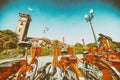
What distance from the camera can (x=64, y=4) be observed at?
2375 mm

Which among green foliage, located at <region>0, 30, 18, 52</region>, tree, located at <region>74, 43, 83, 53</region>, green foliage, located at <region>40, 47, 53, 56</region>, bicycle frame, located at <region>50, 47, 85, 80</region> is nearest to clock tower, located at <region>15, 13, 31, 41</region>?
green foliage, located at <region>0, 30, 18, 52</region>

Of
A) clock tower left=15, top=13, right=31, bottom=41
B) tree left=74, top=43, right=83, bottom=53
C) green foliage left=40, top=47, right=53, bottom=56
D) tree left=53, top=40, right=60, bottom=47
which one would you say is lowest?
green foliage left=40, top=47, right=53, bottom=56

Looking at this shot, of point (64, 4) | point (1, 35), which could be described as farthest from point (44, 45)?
point (64, 4)

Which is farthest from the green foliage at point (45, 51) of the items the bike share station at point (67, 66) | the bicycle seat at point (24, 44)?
the bicycle seat at point (24, 44)

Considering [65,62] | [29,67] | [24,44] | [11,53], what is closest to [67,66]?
[65,62]

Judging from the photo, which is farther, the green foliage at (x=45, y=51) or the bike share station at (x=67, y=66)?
the green foliage at (x=45, y=51)

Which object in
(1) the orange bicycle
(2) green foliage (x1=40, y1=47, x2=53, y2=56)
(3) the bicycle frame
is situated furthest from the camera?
(2) green foliage (x1=40, y1=47, x2=53, y2=56)

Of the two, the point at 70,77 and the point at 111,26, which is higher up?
the point at 111,26

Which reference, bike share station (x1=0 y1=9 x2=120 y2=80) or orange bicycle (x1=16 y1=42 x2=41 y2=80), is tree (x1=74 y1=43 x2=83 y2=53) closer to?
bike share station (x1=0 y1=9 x2=120 y2=80)

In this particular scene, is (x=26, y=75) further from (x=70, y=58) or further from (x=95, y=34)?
A: (x=95, y=34)

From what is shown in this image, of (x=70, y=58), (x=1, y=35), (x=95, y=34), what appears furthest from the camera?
(x=95, y=34)

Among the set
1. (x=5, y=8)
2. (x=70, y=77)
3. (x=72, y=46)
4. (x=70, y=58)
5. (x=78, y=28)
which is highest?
(x=5, y=8)

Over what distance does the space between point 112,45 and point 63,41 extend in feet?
2.13

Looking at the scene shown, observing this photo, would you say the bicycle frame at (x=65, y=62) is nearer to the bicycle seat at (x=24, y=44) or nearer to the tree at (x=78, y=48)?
the tree at (x=78, y=48)
